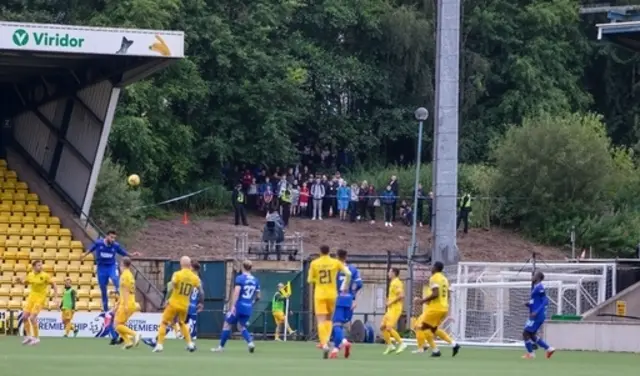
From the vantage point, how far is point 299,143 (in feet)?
236

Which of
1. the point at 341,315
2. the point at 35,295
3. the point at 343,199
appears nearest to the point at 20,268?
the point at 35,295

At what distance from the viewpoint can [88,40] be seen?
4266cm

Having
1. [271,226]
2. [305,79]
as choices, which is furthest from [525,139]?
[271,226]

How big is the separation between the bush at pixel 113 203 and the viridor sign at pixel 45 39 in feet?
36.2

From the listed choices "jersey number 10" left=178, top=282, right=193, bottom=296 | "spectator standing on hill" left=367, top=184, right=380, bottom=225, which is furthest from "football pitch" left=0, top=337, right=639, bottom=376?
"spectator standing on hill" left=367, top=184, right=380, bottom=225

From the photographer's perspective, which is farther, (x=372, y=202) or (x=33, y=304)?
(x=372, y=202)

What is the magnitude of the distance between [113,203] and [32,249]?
831cm

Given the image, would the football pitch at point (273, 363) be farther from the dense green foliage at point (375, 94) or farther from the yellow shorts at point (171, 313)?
the dense green foliage at point (375, 94)

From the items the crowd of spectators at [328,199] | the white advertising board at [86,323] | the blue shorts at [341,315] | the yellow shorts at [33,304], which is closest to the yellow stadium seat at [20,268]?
the white advertising board at [86,323]

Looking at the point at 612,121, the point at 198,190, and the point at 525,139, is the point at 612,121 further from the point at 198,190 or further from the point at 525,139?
the point at 198,190

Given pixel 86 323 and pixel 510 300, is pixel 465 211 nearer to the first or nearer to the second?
pixel 510 300

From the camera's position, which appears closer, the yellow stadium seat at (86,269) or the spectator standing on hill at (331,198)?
the yellow stadium seat at (86,269)

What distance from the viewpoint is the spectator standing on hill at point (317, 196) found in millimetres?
61562

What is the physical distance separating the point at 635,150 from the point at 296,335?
104 ft
